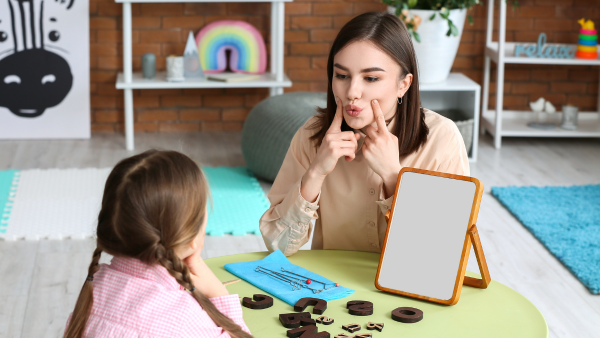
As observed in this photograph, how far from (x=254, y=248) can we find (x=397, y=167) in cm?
146

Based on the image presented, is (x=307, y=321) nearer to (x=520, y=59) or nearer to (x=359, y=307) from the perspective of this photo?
(x=359, y=307)

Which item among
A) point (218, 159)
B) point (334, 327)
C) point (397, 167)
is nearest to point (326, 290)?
point (334, 327)

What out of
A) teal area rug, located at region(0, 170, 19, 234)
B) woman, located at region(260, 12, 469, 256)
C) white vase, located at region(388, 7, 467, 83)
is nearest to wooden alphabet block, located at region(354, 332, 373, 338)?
woman, located at region(260, 12, 469, 256)

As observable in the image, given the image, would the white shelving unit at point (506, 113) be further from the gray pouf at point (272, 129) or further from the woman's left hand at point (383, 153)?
the woman's left hand at point (383, 153)

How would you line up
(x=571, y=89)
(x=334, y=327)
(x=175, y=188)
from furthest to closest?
(x=571, y=89)
(x=334, y=327)
(x=175, y=188)

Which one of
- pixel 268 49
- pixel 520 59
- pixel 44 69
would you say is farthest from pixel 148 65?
pixel 520 59

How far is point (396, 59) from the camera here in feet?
4.69

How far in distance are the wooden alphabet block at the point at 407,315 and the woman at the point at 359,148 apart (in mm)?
262

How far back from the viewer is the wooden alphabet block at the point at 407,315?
1.13 meters

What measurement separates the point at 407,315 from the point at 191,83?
311 cm

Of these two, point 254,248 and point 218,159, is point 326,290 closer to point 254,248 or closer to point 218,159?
point 254,248

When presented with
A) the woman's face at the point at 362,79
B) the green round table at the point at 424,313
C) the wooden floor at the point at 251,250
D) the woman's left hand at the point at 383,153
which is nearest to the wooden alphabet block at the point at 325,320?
the green round table at the point at 424,313

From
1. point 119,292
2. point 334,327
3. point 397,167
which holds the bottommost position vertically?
point 334,327

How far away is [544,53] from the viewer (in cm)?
423
